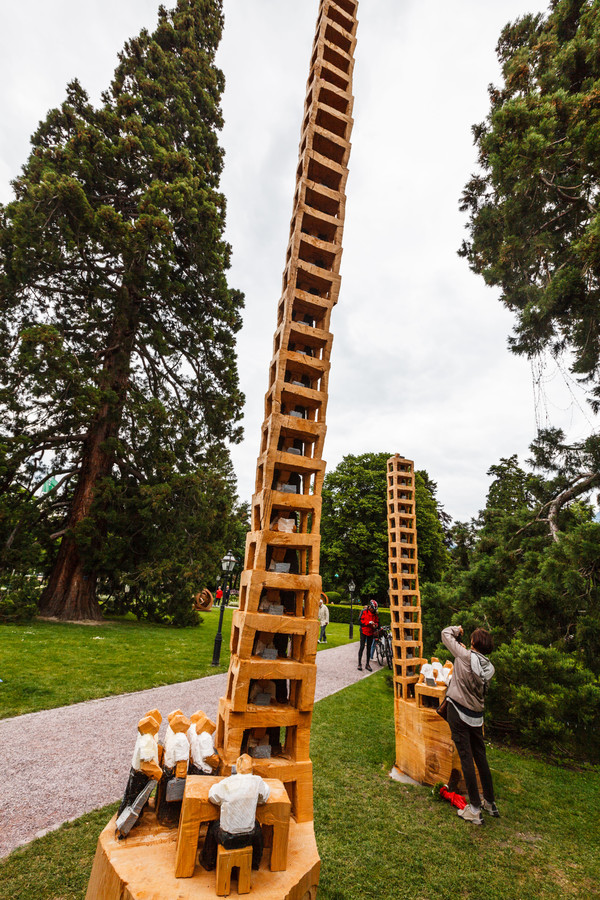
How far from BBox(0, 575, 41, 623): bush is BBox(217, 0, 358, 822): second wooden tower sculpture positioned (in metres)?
13.8

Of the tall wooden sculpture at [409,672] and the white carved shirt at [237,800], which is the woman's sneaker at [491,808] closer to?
the tall wooden sculpture at [409,672]

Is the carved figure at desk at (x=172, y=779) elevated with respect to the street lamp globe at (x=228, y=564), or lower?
lower

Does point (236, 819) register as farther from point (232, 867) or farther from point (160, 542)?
point (160, 542)

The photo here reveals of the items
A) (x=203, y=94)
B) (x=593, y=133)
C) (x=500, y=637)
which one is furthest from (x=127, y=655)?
(x=203, y=94)

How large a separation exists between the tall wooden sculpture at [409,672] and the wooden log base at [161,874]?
10.9ft

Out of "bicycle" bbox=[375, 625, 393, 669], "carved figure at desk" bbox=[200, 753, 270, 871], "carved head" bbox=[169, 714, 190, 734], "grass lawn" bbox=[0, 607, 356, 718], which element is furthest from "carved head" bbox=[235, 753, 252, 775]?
"bicycle" bbox=[375, 625, 393, 669]

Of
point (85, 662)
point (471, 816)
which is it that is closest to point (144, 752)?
point (471, 816)

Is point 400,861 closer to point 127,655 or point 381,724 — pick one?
point 381,724

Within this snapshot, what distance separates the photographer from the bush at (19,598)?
12.4 m

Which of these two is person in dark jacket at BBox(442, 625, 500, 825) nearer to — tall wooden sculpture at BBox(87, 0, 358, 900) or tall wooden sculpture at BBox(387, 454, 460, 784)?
tall wooden sculpture at BBox(387, 454, 460, 784)

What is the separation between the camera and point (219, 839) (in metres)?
1.36

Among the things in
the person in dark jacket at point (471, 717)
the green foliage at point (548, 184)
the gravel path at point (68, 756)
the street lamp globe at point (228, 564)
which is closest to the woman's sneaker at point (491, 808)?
the person in dark jacket at point (471, 717)

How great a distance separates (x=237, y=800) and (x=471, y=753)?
3.48 meters

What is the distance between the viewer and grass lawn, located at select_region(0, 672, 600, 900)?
2.75m
